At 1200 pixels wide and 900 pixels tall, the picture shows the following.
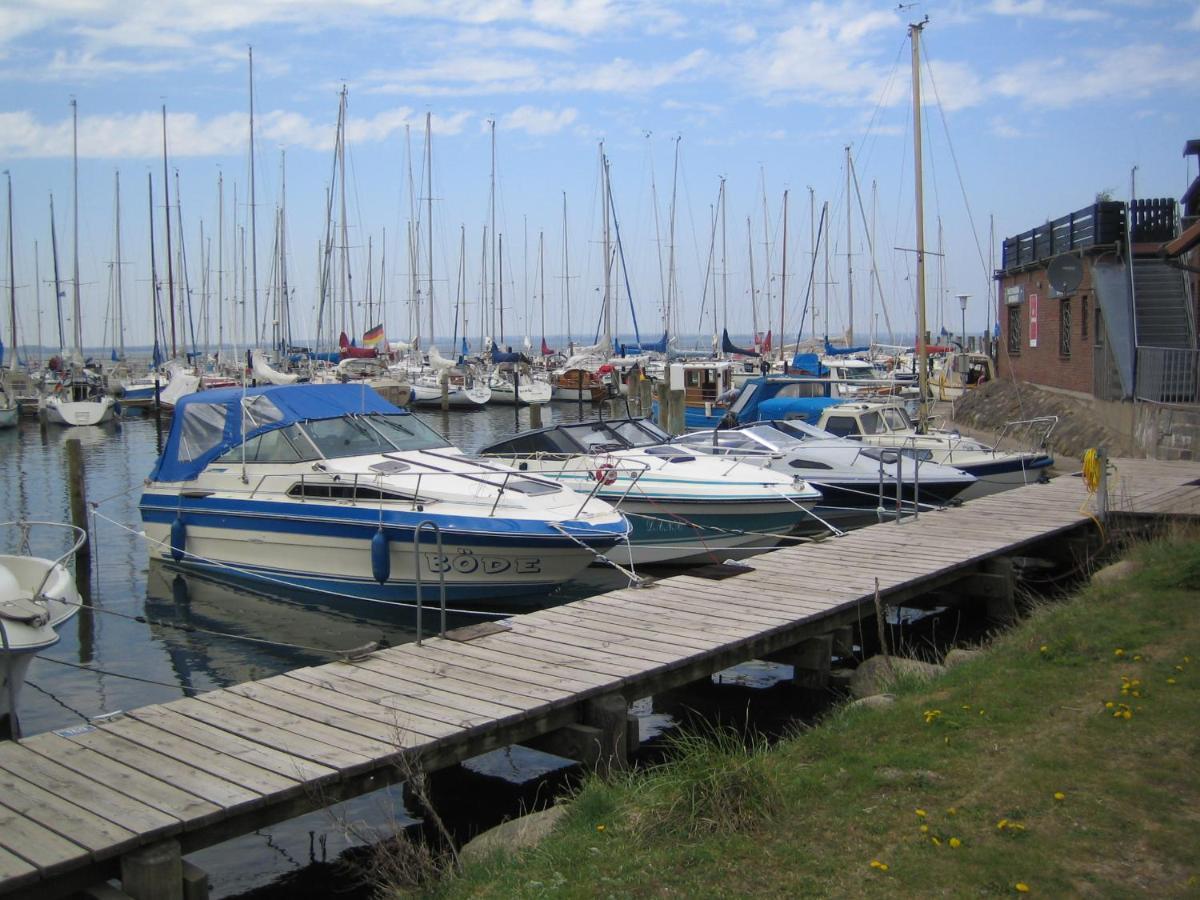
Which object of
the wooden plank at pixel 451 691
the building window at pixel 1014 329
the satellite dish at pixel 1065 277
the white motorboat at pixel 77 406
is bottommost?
the wooden plank at pixel 451 691

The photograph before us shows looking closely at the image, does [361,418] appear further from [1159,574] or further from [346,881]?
[1159,574]

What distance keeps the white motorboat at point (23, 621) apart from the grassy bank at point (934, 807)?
5386 millimetres

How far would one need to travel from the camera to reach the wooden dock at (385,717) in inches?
241

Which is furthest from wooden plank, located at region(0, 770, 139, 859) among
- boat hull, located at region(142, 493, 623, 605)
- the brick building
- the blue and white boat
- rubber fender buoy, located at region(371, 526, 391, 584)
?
the brick building

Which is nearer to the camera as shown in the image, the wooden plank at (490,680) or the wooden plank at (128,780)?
the wooden plank at (128,780)

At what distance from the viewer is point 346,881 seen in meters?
8.01

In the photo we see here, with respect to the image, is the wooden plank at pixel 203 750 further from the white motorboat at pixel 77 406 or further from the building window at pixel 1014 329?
the white motorboat at pixel 77 406

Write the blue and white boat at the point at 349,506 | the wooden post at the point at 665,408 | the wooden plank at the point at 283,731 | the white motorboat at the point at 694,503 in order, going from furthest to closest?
the wooden post at the point at 665,408 → the white motorboat at the point at 694,503 → the blue and white boat at the point at 349,506 → the wooden plank at the point at 283,731

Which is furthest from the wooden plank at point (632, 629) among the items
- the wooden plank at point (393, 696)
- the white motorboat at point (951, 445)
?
the white motorboat at point (951, 445)

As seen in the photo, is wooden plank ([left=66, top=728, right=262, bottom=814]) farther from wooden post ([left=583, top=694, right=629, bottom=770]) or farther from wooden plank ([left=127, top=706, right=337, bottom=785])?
wooden post ([left=583, top=694, right=629, bottom=770])

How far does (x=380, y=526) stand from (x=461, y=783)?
5.57 meters

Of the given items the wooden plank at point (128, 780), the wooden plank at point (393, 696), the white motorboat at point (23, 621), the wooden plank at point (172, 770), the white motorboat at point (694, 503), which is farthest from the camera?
the white motorboat at point (694, 503)

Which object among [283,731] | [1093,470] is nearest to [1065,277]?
[1093,470]

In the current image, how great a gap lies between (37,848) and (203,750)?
1459mm
